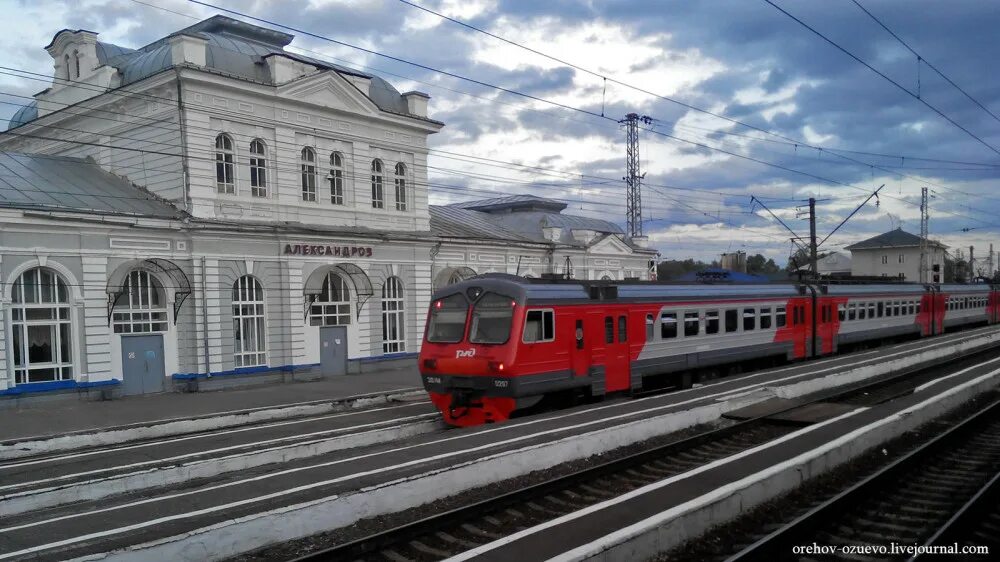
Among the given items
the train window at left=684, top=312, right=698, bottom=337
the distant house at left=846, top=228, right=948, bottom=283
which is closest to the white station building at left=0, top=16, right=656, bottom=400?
the train window at left=684, top=312, right=698, bottom=337

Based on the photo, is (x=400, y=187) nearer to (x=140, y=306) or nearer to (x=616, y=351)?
(x=140, y=306)

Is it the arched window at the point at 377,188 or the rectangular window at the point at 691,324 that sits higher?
the arched window at the point at 377,188

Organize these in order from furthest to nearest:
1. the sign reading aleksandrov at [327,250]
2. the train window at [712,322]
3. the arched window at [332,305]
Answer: the arched window at [332,305]
the sign reading aleksandrov at [327,250]
the train window at [712,322]

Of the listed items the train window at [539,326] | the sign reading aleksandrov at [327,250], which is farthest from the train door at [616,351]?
the sign reading aleksandrov at [327,250]

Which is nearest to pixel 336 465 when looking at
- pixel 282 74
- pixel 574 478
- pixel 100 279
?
pixel 574 478

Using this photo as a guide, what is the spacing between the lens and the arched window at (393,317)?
27891mm

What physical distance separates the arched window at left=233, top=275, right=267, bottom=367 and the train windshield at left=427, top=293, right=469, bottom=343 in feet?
33.6

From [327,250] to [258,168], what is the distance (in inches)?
134

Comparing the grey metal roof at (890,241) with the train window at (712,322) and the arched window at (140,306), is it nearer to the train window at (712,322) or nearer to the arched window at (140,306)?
the train window at (712,322)

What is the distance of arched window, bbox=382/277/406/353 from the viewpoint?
91.5 feet

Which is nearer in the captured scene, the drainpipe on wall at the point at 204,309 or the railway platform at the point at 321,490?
the railway platform at the point at 321,490

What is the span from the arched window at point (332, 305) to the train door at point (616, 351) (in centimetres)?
1250

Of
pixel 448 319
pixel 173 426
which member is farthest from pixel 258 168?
pixel 448 319

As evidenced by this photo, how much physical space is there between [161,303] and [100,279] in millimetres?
1991
